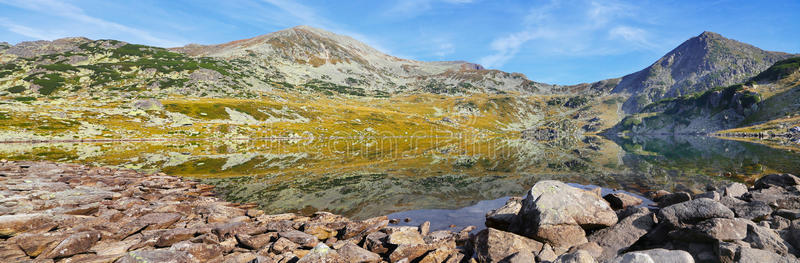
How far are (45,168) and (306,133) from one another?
3724 inches

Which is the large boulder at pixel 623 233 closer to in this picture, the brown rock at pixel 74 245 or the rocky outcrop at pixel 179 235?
the rocky outcrop at pixel 179 235

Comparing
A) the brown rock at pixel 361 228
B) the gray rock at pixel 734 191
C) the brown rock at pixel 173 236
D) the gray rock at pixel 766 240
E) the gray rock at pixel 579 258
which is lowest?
the brown rock at pixel 361 228

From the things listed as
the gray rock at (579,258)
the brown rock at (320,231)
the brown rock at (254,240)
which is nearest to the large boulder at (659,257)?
the gray rock at (579,258)

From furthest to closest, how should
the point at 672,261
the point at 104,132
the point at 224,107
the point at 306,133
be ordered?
the point at 224,107 → the point at 306,133 → the point at 104,132 → the point at 672,261

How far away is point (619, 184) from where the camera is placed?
25969 mm

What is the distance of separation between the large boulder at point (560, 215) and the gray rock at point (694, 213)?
1.95m

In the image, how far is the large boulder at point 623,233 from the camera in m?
11.2

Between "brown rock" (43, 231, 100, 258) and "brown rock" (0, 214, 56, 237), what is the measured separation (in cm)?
303

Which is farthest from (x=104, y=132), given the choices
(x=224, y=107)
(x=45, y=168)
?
(x=45, y=168)

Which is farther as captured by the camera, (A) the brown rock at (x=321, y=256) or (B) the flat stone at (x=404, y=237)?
(B) the flat stone at (x=404, y=237)

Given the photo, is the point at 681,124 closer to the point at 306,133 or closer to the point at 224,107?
the point at 306,133

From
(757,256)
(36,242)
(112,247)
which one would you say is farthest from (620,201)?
(36,242)

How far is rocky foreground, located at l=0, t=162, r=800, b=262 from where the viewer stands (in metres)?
9.12

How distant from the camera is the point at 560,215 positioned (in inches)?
465
